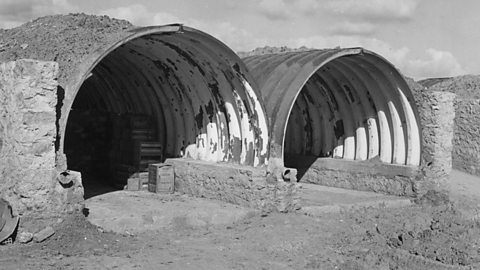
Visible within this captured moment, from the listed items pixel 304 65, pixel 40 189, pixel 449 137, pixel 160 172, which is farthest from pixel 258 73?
pixel 40 189

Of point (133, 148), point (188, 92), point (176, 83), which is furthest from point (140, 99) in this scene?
point (188, 92)

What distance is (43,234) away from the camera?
29.4ft

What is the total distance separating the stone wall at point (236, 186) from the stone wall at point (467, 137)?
10717 millimetres

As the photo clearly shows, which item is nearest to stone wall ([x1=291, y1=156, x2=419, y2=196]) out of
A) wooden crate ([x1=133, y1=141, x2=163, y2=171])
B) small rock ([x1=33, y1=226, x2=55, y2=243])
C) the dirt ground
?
the dirt ground

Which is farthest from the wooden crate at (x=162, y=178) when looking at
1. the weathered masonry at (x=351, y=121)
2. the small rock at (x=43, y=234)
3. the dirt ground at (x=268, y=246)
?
the small rock at (x=43, y=234)

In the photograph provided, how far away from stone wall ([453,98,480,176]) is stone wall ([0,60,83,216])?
49.8 feet

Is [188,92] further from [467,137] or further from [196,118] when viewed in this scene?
[467,137]

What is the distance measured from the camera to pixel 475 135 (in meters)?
20.2

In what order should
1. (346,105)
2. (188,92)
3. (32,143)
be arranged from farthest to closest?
(346,105)
(188,92)
(32,143)

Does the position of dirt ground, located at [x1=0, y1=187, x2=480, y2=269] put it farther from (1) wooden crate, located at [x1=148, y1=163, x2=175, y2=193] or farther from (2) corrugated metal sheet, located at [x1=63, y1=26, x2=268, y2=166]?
(1) wooden crate, located at [x1=148, y1=163, x2=175, y2=193]

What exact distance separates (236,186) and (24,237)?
15.5 feet

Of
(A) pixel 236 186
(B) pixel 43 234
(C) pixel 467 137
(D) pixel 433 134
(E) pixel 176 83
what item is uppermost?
(E) pixel 176 83

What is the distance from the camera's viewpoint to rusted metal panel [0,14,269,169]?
11.8 m

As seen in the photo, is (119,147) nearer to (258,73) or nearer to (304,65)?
(258,73)
